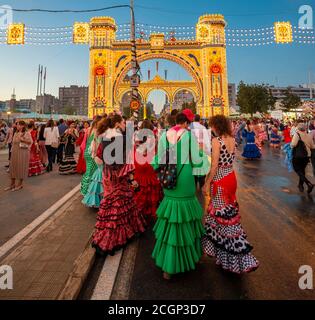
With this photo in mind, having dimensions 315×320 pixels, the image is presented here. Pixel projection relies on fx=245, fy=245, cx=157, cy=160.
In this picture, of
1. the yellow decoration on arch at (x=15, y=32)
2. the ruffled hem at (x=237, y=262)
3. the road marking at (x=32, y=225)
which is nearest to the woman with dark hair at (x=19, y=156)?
the road marking at (x=32, y=225)

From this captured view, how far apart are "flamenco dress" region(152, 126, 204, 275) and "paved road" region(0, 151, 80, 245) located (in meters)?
2.68

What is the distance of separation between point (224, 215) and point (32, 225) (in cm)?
347

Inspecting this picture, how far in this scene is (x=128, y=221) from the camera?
3.89 m

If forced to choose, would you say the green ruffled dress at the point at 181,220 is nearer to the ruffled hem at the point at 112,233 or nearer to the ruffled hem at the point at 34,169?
the ruffled hem at the point at 112,233

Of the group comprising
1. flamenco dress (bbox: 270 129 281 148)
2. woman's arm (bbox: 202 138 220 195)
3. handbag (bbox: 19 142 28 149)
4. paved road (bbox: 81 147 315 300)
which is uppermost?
flamenco dress (bbox: 270 129 281 148)

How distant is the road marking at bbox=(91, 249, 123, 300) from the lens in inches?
100

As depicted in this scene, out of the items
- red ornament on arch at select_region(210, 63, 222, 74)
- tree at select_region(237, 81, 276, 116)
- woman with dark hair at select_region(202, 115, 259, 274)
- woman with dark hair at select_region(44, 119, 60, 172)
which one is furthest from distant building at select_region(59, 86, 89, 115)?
woman with dark hair at select_region(202, 115, 259, 274)

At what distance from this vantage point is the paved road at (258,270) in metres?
2.57

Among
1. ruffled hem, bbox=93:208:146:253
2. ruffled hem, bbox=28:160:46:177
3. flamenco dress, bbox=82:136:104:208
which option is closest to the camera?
ruffled hem, bbox=93:208:146:253

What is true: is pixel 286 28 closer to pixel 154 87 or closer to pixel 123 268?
pixel 123 268

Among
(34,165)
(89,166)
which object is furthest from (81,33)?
(89,166)

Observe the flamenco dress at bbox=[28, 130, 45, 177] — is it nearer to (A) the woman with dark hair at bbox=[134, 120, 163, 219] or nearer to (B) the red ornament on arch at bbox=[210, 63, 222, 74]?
(A) the woman with dark hair at bbox=[134, 120, 163, 219]

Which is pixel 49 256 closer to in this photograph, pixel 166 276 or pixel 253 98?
pixel 166 276
